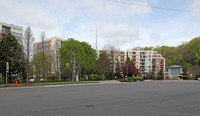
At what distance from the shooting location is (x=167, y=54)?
108188mm

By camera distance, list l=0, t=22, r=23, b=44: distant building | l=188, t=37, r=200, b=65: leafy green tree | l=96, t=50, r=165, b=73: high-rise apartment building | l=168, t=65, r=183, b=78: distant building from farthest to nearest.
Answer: l=96, t=50, r=165, b=73: high-rise apartment building < l=188, t=37, r=200, b=65: leafy green tree < l=168, t=65, r=183, b=78: distant building < l=0, t=22, r=23, b=44: distant building

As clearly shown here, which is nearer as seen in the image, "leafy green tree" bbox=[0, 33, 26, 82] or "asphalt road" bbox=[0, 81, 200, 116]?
"asphalt road" bbox=[0, 81, 200, 116]

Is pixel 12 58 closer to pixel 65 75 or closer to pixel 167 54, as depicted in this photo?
pixel 65 75

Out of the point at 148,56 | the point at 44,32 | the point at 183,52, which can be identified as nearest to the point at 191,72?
the point at 183,52

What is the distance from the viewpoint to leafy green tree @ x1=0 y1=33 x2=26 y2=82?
37.3 m

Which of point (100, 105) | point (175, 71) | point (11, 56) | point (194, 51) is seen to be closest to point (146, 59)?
point (194, 51)

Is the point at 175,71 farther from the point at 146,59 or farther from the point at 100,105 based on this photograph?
the point at 100,105

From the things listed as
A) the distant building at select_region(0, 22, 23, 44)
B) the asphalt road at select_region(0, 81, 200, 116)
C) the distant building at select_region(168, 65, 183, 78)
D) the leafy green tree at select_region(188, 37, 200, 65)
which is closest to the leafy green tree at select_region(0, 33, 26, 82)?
the distant building at select_region(0, 22, 23, 44)

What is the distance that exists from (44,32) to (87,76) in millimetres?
29435

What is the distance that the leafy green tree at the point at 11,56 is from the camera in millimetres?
37344

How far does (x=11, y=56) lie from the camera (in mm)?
38812

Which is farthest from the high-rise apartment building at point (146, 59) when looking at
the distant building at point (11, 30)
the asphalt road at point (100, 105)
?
the asphalt road at point (100, 105)

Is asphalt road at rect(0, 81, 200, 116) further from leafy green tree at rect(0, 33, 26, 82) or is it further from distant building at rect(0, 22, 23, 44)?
distant building at rect(0, 22, 23, 44)

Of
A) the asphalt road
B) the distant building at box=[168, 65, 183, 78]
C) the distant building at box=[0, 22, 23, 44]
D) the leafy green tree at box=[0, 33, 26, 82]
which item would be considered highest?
the distant building at box=[0, 22, 23, 44]
